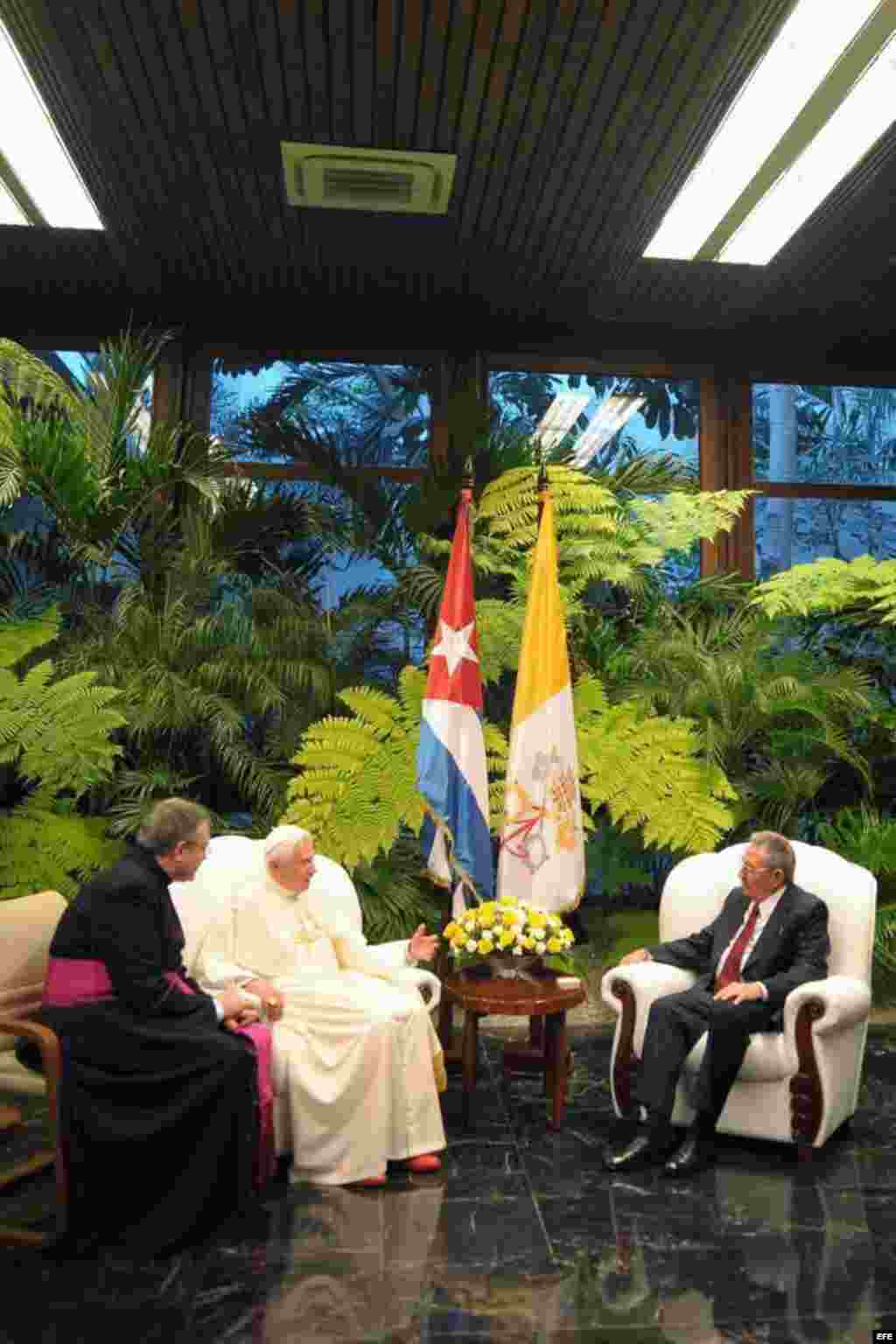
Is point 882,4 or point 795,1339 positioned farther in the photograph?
point 882,4

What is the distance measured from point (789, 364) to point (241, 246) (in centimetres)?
357

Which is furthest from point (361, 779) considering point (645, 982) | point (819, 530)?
point (819, 530)

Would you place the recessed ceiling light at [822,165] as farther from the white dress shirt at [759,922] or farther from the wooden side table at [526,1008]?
the wooden side table at [526,1008]

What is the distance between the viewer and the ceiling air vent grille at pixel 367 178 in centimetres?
520

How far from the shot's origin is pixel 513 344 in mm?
7625

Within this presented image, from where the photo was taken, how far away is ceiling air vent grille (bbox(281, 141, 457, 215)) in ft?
17.0

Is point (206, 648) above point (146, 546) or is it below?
below

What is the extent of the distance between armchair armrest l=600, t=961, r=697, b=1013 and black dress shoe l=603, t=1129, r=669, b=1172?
486 millimetres

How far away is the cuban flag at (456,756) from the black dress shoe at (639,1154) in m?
1.29

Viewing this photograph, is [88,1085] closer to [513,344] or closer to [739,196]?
[739,196]

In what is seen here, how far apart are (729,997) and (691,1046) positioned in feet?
0.71

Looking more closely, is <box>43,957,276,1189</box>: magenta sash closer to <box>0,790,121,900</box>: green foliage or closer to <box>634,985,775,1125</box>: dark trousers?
<box>634,985,775,1125</box>: dark trousers

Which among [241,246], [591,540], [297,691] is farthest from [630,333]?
[297,691]

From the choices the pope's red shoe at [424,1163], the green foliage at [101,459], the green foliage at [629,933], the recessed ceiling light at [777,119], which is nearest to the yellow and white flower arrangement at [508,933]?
the pope's red shoe at [424,1163]
